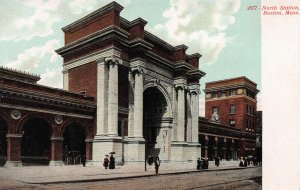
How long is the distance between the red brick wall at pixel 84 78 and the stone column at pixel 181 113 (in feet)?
32.3

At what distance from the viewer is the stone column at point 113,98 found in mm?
24328

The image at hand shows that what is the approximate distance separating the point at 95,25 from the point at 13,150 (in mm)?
11213

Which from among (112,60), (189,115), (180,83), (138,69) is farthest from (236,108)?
(112,60)

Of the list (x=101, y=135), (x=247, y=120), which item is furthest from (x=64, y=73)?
(x=247, y=120)

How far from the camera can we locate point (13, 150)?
20.6 metres

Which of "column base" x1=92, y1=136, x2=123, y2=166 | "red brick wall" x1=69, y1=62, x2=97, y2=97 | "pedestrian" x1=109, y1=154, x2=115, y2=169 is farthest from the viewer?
"red brick wall" x1=69, y1=62, x2=97, y2=97

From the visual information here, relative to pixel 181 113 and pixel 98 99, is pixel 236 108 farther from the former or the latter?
pixel 98 99

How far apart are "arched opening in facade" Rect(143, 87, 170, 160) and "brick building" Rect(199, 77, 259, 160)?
13974mm

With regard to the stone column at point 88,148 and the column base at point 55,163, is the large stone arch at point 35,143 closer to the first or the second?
Result: the column base at point 55,163

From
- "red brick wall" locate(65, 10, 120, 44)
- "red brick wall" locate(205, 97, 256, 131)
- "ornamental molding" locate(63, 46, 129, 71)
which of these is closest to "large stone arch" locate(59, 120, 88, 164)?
"ornamental molding" locate(63, 46, 129, 71)

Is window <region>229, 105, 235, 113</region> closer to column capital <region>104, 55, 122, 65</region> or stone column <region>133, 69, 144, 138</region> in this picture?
stone column <region>133, 69, 144, 138</region>

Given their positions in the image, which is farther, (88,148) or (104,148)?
(88,148)

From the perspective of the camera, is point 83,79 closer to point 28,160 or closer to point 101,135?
point 101,135

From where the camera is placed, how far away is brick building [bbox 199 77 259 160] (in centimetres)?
4717
